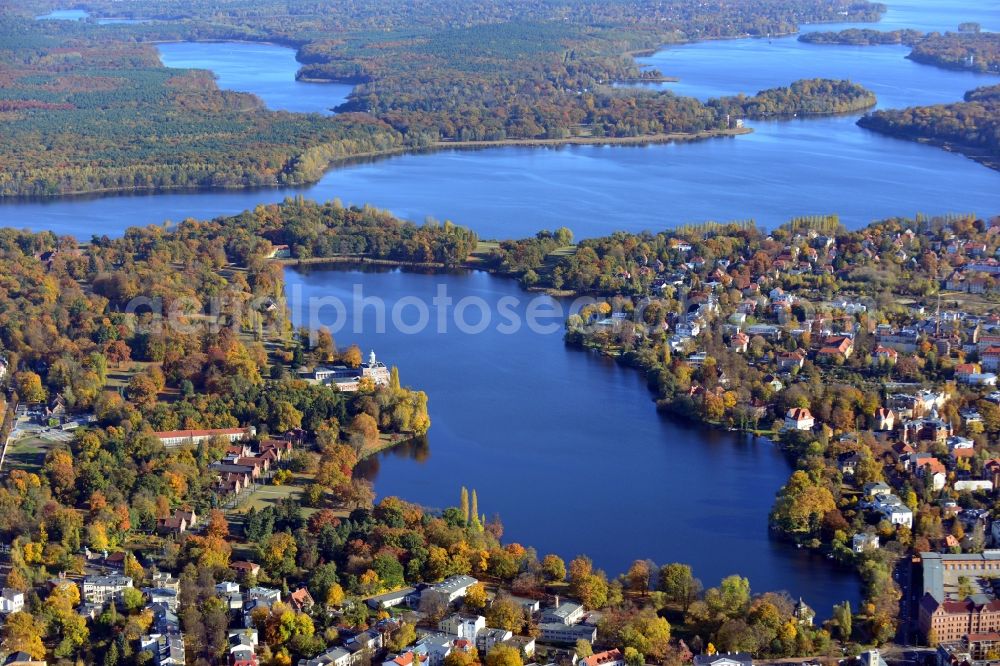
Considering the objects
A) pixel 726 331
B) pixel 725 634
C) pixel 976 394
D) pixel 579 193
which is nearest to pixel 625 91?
pixel 579 193

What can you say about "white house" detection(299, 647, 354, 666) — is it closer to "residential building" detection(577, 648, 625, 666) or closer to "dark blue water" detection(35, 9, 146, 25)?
"residential building" detection(577, 648, 625, 666)

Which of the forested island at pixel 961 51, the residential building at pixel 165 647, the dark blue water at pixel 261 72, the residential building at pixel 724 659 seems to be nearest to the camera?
the residential building at pixel 724 659

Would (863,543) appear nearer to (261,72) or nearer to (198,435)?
(198,435)

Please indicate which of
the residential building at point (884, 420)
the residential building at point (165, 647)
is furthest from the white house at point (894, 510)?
the residential building at point (165, 647)

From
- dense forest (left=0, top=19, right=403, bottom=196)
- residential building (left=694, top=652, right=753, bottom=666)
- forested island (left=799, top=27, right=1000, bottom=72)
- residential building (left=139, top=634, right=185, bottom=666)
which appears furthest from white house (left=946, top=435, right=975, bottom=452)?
forested island (left=799, top=27, right=1000, bottom=72)

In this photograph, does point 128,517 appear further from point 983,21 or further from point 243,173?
point 983,21

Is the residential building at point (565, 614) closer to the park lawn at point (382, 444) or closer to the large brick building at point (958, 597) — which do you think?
the large brick building at point (958, 597)

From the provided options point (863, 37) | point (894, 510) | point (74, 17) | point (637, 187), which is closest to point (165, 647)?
point (894, 510)
